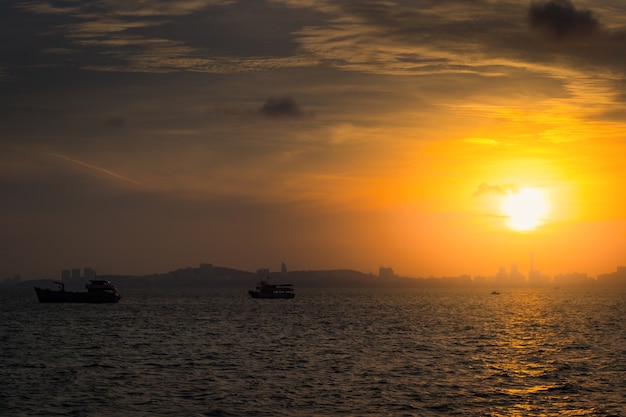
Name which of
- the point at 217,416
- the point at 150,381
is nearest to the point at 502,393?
the point at 217,416

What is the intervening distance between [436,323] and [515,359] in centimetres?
7086

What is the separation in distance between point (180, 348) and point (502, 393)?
50.7 m

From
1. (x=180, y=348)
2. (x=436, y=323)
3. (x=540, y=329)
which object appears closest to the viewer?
(x=180, y=348)

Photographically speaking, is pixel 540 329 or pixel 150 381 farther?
pixel 540 329

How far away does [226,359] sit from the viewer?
88500 millimetres

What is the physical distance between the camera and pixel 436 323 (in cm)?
16150

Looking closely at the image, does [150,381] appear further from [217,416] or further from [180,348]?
[180,348]

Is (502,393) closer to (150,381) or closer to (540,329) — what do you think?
(150,381)

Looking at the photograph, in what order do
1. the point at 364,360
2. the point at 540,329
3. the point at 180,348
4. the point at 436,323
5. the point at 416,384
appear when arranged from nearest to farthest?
the point at 416,384
the point at 364,360
the point at 180,348
the point at 540,329
the point at 436,323

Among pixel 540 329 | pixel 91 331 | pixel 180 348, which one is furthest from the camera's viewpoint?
pixel 540 329

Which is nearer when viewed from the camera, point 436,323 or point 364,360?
point 364,360

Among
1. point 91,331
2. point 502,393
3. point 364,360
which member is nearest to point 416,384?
point 502,393

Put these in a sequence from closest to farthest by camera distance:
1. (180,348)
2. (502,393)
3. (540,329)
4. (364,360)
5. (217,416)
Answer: (217,416) < (502,393) < (364,360) < (180,348) < (540,329)

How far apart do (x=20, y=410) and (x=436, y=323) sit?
11522cm
